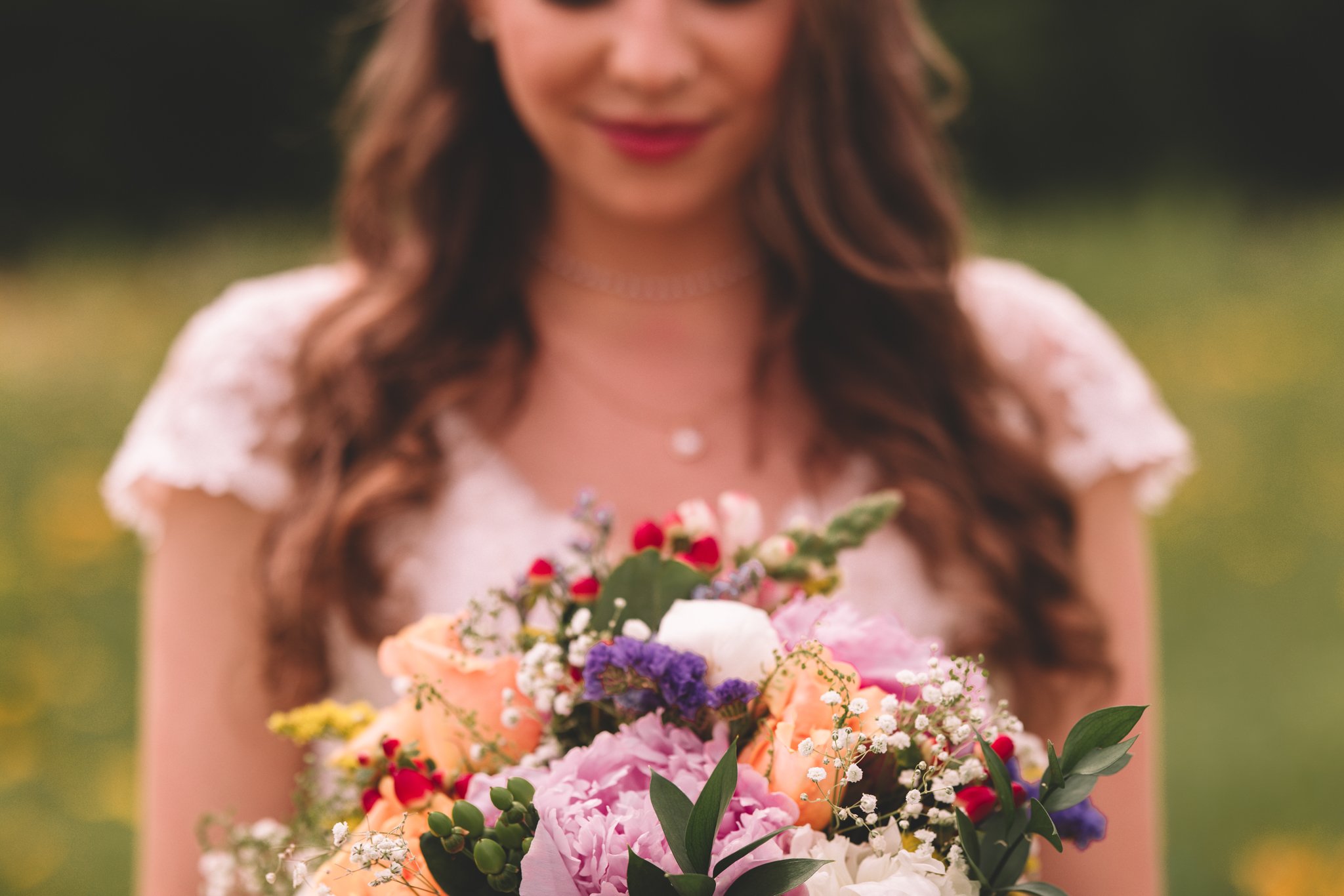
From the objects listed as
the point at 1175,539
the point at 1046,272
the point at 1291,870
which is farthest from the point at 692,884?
the point at 1046,272

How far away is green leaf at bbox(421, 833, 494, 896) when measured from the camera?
2.62ft

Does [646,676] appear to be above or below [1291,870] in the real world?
above

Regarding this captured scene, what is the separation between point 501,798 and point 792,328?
1271 mm

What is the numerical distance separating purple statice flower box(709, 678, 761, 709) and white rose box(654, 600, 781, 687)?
0.01m

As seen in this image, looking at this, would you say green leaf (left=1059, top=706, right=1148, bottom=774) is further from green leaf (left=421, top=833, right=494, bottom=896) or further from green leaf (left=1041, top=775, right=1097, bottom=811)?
green leaf (left=421, top=833, right=494, bottom=896)

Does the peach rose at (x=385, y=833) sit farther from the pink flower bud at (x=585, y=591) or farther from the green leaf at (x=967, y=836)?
→ the green leaf at (x=967, y=836)

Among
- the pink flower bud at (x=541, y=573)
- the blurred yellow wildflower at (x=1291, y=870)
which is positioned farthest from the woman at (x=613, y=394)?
the blurred yellow wildflower at (x=1291, y=870)

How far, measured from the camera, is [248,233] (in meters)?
6.52

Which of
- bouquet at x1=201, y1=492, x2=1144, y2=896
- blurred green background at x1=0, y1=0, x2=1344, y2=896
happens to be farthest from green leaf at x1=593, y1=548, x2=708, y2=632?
blurred green background at x1=0, y1=0, x2=1344, y2=896

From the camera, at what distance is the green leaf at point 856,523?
1038 millimetres

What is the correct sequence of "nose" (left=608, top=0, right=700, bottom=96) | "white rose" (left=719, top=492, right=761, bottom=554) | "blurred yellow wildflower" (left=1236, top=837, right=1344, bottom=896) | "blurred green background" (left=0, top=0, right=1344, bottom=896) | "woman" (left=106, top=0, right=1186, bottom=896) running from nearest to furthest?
"white rose" (left=719, top=492, right=761, bottom=554) → "nose" (left=608, top=0, right=700, bottom=96) → "woman" (left=106, top=0, right=1186, bottom=896) → "blurred yellow wildflower" (left=1236, top=837, right=1344, bottom=896) → "blurred green background" (left=0, top=0, right=1344, bottom=896)

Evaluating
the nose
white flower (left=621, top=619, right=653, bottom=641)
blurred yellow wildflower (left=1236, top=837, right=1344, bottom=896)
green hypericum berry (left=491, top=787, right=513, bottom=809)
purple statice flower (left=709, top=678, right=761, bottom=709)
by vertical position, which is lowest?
blurred yellow wildflower (left=1236, top=837, right=1344, bottom=896)

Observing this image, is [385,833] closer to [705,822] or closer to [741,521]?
[705,822]

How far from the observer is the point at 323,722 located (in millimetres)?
1002
